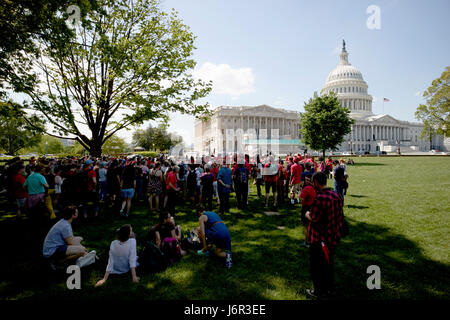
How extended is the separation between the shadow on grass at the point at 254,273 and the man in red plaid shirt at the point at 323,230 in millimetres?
491

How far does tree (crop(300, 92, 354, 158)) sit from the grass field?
109 feet

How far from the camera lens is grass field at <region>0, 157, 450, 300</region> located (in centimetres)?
380

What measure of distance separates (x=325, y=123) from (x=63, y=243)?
4114 cm

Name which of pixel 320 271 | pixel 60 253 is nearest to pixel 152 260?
pixel 60 253

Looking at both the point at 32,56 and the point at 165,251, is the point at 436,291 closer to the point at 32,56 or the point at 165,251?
the point at 165,251

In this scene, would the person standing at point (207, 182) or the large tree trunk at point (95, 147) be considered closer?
the person standing at point (207, 182)

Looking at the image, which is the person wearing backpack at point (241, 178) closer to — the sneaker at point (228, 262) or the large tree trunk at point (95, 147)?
the sneaker at point (228, 262)

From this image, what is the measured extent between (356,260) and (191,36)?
52.8 ft

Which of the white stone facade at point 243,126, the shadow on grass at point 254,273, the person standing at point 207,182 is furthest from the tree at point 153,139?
the shadow on grass at point 254,273

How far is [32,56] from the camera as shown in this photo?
12.0 metres

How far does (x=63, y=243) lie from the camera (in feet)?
15.3

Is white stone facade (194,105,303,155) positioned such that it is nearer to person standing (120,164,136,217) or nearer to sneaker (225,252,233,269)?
person standing (120,164,136,217)

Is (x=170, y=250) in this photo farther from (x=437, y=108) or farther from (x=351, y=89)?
(x=351, y=89)

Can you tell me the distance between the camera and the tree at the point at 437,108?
38281 millimetres
